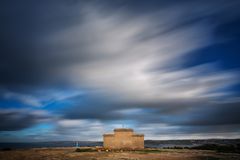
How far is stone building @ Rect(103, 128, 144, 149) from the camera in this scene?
5541 cm

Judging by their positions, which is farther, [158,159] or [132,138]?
[132,138]

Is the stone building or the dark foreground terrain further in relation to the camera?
the stone building

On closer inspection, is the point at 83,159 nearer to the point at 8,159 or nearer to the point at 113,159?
the point at 113,159

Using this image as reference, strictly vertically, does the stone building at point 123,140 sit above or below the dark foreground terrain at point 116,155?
above

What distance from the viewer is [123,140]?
2190 inches

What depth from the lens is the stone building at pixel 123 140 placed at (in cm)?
5541

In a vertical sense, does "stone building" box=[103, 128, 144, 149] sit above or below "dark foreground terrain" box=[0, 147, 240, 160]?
above

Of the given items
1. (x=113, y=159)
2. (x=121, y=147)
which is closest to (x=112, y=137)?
(x=121, y=147)

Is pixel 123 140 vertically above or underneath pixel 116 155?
above

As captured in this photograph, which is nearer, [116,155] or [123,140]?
[116,155]

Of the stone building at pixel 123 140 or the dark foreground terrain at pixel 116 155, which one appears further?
the stone building at pixel 123 140

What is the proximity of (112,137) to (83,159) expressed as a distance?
2501 centimetres

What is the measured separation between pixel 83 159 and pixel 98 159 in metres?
1.76

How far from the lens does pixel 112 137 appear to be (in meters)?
56.1
